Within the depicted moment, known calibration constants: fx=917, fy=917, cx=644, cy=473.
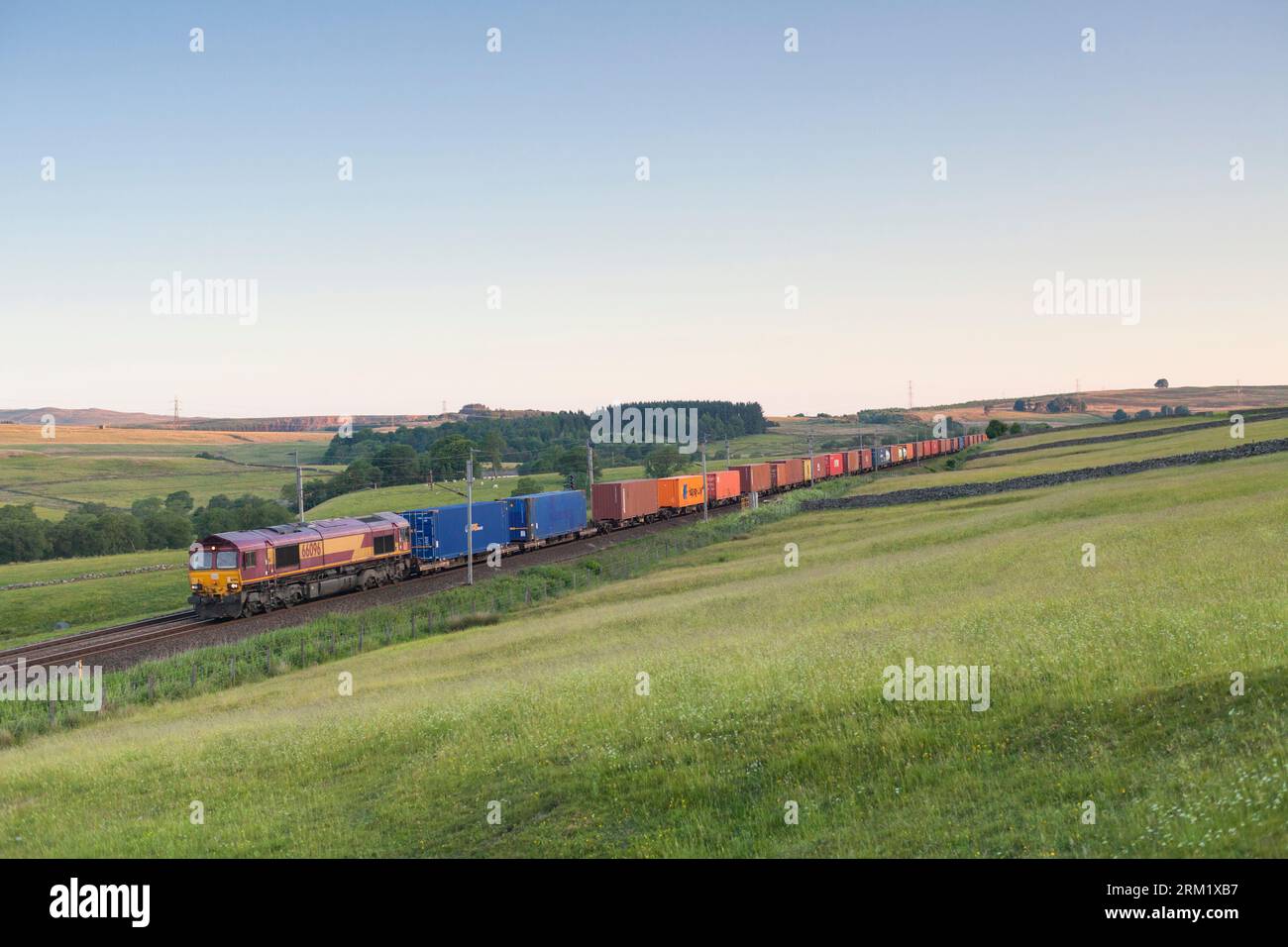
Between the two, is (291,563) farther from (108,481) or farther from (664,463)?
(108,481)

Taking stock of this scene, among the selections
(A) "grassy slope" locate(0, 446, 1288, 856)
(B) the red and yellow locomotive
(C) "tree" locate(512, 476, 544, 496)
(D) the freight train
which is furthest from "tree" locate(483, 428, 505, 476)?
(A) "grassy slope" locate(0, 446, 1288, 856)

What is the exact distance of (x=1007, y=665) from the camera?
16.3 meters

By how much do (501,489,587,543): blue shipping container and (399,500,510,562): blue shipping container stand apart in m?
2.91

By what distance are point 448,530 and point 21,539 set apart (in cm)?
6949

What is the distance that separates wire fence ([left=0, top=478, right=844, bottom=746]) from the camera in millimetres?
31984

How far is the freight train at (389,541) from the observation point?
153 ft

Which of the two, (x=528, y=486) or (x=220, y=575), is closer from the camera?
(x=220, y=575)

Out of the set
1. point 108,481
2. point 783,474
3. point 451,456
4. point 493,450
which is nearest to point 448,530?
point 783,474

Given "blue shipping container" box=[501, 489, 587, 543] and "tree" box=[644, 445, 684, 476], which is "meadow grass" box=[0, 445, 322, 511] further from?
"blue shipping container" box=[501, 489, 587, 543]

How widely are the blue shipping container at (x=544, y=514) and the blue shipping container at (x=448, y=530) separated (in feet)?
9.56

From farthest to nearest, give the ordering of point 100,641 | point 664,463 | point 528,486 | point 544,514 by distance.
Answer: point 664,463
point 528,486
point 544,514
point 100,641

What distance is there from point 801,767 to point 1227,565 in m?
16.1

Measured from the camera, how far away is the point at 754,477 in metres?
102
